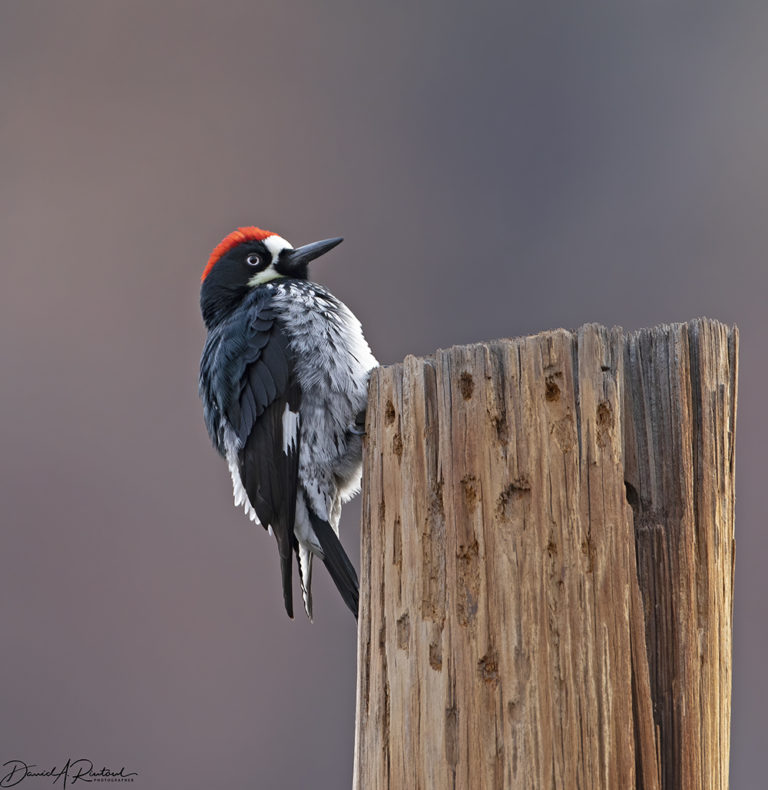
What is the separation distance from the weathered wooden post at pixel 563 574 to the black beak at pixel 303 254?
1471 millimetres

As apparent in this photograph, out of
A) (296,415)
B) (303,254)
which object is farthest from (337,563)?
(303,254)

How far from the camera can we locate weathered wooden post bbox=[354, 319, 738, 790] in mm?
1255

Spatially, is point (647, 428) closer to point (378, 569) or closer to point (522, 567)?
point (522, 567)

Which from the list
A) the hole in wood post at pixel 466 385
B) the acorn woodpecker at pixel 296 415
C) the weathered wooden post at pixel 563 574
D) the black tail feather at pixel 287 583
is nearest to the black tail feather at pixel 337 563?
the acorn woodpecker at pixel 296 415

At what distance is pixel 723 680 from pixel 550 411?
50 centimetres

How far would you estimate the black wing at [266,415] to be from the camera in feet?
7.48

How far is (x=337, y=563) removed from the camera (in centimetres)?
215

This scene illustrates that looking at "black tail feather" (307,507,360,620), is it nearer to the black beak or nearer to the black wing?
the black wing

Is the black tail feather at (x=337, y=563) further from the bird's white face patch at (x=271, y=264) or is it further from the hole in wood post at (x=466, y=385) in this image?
the bird's white face patch at (x=271, y=264)

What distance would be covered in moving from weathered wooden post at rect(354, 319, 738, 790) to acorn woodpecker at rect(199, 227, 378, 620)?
724 millimetres

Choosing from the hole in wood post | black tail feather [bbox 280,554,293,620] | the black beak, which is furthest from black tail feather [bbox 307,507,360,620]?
the black beak

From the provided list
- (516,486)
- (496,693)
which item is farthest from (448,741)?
(516,486)

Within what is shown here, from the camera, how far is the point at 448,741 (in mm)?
1302

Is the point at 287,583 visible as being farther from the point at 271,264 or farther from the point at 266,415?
the point at 271,264
